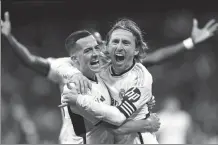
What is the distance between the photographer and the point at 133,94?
6.07ft

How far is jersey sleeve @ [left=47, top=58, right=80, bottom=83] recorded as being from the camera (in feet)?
6.19

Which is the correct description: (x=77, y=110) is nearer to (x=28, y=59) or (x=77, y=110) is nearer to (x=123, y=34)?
(x=123, y=34)

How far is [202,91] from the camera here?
3.84 meters

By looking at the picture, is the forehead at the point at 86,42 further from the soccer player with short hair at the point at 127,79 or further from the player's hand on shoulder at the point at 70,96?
the player's hand on shoulder at the point at 70,96

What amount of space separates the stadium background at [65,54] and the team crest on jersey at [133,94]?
1059mm

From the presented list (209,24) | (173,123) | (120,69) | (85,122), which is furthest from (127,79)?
(173,123)

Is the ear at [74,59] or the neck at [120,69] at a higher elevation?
the ear at [74,59]

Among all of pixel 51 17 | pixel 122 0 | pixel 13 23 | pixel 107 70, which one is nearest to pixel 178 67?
pixel 122 0

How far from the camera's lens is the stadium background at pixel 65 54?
124 inches

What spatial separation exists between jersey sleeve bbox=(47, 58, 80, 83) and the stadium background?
75cm

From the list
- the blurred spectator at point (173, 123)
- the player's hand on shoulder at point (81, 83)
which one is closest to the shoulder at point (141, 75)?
the player's hand on shoulder at point (81, 83)

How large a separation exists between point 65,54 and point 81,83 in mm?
1384

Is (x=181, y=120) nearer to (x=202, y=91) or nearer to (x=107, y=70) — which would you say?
(x=202, y=91)

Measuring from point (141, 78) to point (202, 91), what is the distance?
202cm
